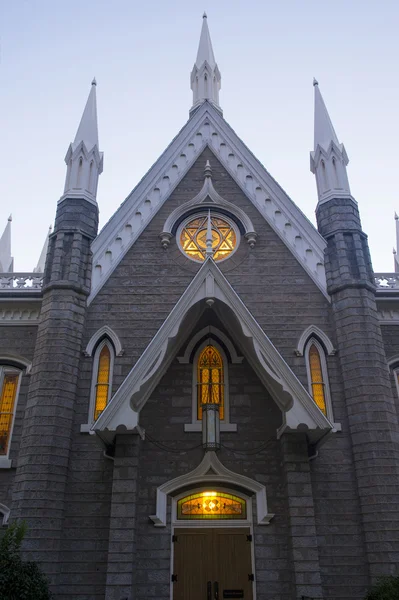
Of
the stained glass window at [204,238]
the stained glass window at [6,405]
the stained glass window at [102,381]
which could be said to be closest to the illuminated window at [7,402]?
the stained glass window at [6,405]

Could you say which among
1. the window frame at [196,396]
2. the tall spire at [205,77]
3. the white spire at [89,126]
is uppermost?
the tall spire at [205,77]

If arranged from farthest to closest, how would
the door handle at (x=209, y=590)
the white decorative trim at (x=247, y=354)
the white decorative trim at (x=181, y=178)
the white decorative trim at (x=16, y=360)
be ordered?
the white decorative trim at (x=181, y=178)
the white decorative trim at (x=16, y=360)
the door handle at (x=209, y=590)
the white decorative trim at (x=247, y=354)

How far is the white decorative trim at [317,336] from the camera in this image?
41.7ft

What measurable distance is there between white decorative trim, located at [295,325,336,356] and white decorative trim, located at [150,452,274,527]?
3256 millimetres

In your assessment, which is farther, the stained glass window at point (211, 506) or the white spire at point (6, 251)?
the white spire at point (6, 251)

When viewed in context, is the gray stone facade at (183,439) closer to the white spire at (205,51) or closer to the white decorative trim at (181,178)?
the white decorative trim at (181,178)

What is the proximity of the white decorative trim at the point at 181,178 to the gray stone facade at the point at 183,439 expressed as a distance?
301 mm

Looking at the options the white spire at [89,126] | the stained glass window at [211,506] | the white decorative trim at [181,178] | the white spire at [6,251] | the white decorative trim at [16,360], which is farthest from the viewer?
the white spire at [6,251]

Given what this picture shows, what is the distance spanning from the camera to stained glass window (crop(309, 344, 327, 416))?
40.3ft

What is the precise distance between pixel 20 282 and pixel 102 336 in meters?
3.23

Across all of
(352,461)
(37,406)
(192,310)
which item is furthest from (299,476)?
(37,406)

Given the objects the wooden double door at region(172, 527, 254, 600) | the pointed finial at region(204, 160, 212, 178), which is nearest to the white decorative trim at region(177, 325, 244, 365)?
the wooden double door at region(172, 527, 254, 600)

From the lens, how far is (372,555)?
10477 mm

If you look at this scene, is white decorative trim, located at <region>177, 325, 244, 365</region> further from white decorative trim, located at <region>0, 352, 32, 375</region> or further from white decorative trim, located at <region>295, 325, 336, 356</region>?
white decorative trim, located at <region>0, 352, 32, 375</region>
